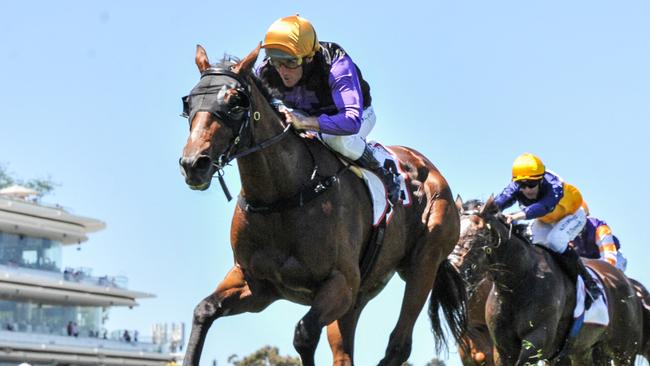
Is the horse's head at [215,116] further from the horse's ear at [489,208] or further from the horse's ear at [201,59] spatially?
the horse's ear at [489,208]

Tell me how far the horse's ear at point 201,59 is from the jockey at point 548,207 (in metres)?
6.00

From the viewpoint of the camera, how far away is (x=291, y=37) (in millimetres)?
8453

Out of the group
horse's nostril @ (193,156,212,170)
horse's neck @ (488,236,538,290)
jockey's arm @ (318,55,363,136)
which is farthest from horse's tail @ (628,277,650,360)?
horse's nostril @ (193,156,212,170)

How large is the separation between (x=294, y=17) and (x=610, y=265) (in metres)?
8.35

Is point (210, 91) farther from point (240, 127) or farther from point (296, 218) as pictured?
point (296, 218)

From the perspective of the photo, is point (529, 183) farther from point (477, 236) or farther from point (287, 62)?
point (287, 62)

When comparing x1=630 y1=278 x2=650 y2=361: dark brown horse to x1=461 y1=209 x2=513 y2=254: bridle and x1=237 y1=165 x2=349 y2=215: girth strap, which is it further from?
x1=237 y1=165 x2=349 y2=215: girth strap

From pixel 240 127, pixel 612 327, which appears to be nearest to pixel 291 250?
pixel 240 127

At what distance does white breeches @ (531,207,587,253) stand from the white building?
45347 mm

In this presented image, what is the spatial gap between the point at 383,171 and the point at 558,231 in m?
5.47

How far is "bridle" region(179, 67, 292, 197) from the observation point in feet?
25.0

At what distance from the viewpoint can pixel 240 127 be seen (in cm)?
779

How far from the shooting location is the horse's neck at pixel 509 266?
44.7 feet

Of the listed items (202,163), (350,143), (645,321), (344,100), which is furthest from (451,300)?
(645,321)
